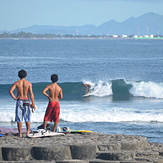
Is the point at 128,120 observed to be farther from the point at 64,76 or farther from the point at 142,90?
the point at 64,76

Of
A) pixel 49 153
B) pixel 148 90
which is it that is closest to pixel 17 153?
pixel 49 153

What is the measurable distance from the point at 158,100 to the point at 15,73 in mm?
21413

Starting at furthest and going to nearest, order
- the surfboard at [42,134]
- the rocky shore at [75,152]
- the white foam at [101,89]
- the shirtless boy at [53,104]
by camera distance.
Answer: the white foam at [101,89] → the shirtless boy at [53,104] → the surfboard at [42,134] → the rocky shore at [75,152]

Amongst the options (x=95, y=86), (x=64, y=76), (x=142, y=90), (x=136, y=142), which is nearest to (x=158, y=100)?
(x=142, y=90)

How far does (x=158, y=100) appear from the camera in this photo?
25.6m

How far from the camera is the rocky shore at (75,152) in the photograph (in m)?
9.62

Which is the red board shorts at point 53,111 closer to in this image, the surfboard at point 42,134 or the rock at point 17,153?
the surfboard at point 42,134

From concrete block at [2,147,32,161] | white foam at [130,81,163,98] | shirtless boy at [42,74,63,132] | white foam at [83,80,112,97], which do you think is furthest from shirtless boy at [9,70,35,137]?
white foam at [83,80,112,97]

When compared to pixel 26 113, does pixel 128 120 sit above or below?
below

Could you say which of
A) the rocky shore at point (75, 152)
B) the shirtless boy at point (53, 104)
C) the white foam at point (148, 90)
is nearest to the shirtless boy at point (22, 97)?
the shirtless boy at point (53, 104)

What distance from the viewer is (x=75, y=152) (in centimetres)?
984

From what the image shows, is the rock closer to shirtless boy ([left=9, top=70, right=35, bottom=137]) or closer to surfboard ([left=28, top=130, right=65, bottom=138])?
surfboard ([left=28, top=130, right=65, bottom=138])

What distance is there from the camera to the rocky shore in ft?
31.6

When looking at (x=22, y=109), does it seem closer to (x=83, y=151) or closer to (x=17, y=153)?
(x=17, y=153)
